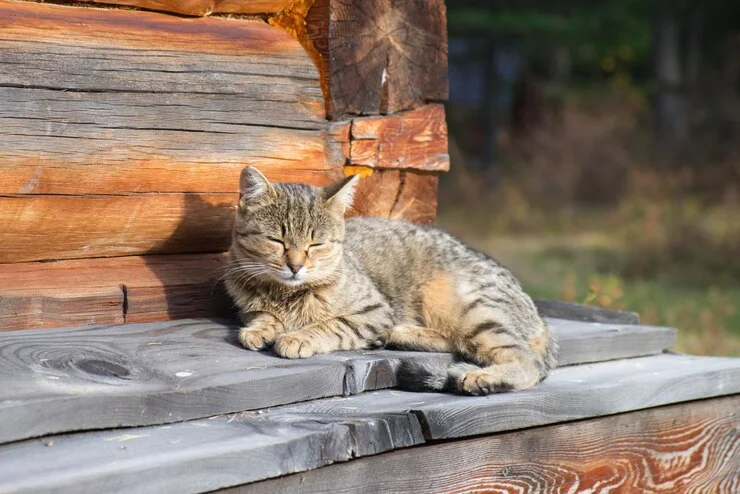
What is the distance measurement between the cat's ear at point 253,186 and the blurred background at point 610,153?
14.7ft

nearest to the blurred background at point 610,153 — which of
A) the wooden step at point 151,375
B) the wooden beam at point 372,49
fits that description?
the wooden beam at point 372,49

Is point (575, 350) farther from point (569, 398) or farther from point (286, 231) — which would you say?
point (286, 231)

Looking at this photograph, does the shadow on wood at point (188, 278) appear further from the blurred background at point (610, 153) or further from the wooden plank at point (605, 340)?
the blurred background at point (610, 153)

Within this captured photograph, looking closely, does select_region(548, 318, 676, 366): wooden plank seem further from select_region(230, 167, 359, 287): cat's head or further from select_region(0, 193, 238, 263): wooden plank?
select_region(0, 193, 238, 263): wooden plank

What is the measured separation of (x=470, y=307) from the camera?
374 centimetres

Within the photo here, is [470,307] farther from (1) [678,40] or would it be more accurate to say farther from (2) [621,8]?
(1) [678,40]

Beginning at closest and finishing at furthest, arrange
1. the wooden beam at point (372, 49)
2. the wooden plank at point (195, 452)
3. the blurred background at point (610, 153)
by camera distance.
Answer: the wooden plank at point (195, 452), the wooden beam at point (372, 49), the blurred background at point (610, 153)

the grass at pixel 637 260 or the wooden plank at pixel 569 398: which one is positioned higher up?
the wooden plank at pixel 569 398

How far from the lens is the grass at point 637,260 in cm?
780

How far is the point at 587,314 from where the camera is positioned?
15.2 ft

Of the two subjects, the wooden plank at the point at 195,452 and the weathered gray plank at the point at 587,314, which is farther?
the weathered gray plank at the point at 587,314

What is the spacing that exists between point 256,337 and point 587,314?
1975 millimetres

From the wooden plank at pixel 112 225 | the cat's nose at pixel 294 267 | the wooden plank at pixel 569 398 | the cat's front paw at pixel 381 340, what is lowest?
the wooden plank at pixel 569 398

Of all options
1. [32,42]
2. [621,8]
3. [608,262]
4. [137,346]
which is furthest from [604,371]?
[621,8]
